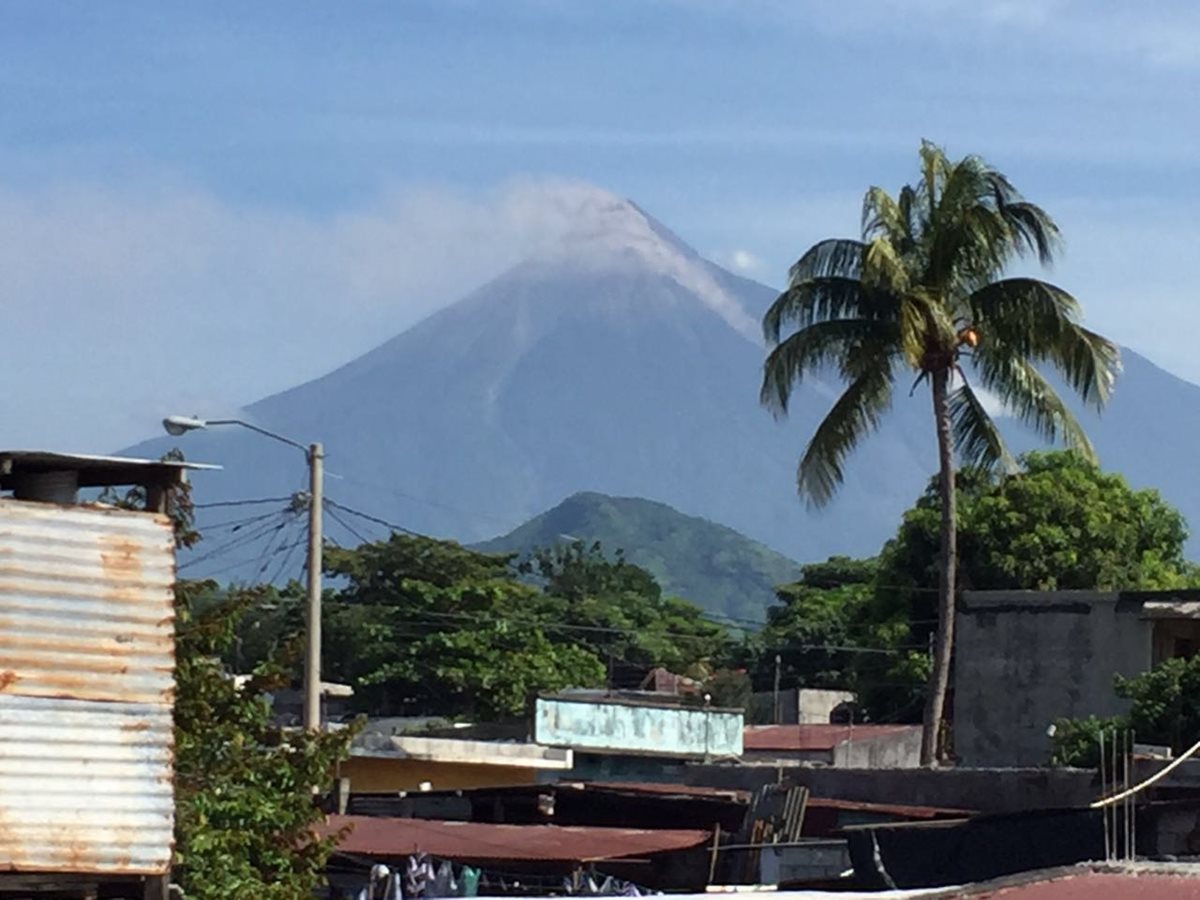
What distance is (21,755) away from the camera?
523 inches

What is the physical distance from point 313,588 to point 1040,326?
35.3 feet

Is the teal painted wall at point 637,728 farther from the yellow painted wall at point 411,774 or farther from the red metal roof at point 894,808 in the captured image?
the red metal roof at point 894,808

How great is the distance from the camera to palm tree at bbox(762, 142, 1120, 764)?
3022 cm

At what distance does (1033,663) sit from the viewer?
104ft

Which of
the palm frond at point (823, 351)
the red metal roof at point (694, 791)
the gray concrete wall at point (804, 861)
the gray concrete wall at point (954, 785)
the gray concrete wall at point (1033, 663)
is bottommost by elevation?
the gray concrete wall at point (804, 861)

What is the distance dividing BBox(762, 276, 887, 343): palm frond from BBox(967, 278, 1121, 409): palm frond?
140 cm

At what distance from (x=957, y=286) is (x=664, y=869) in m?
11.7

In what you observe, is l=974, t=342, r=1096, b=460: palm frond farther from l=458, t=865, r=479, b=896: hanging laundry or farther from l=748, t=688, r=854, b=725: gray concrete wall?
l=748, t=688, r=854, b=725: gray concrete wall

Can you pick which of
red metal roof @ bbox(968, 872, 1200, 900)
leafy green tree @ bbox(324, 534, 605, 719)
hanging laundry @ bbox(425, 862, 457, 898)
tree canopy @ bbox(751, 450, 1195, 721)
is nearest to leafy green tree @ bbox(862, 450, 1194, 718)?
tree canopy @ bbox(751, 450, 1195, 721)

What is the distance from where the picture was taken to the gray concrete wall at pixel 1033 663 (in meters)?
30.4

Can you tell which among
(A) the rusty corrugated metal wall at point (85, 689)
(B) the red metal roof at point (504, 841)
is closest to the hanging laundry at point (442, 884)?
(B) the red metal roof at point (504, 841)

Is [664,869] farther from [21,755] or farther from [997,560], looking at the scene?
→ [997,560]

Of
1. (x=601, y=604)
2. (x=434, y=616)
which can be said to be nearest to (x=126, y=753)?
(x=434, y=616)

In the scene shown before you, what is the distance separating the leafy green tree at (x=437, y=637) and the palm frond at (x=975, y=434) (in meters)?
27.8
